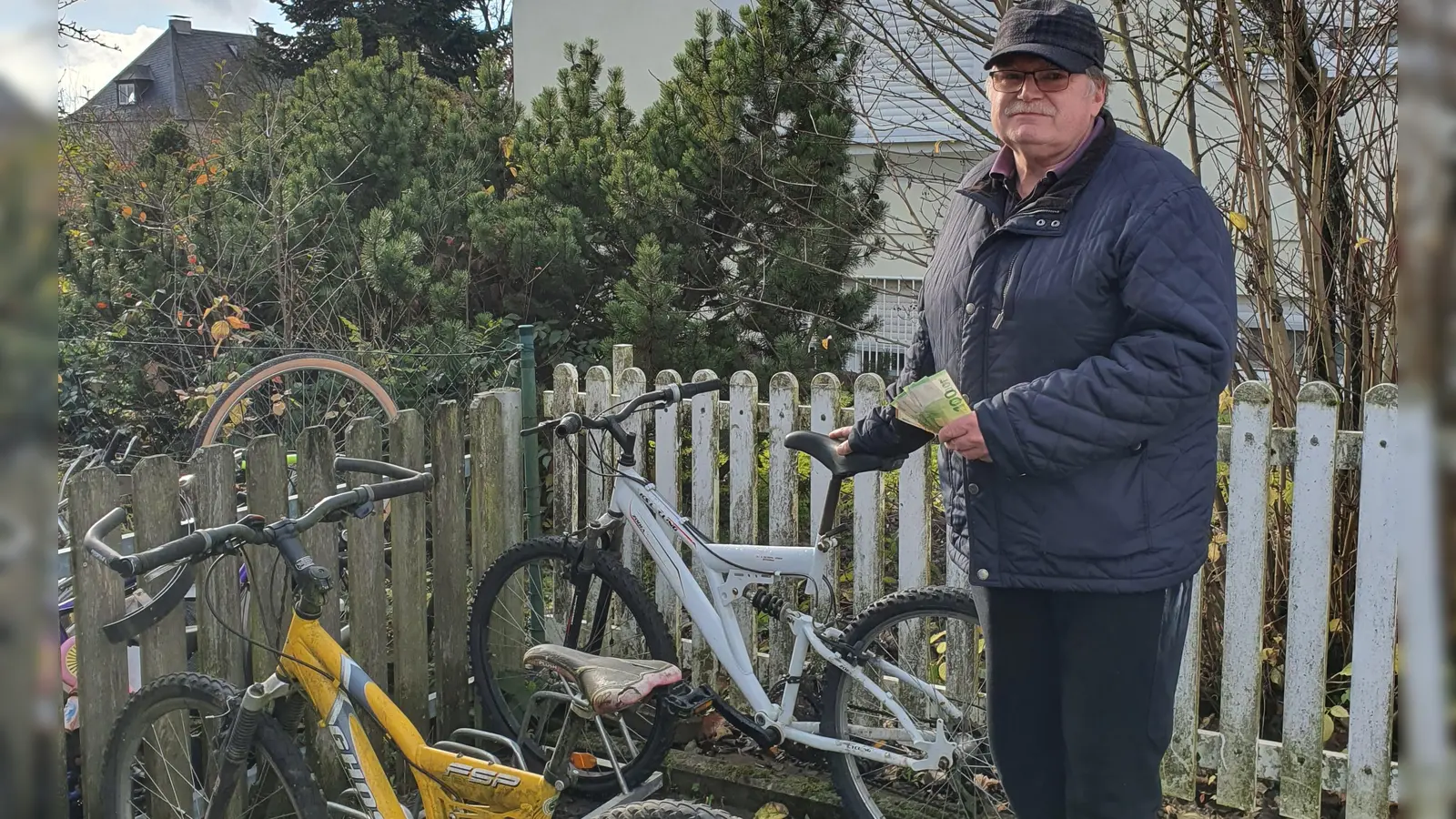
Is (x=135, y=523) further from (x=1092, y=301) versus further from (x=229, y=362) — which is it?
(x=229, y=362)

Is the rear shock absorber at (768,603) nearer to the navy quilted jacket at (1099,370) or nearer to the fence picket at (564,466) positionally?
the fence picket at (564,466)

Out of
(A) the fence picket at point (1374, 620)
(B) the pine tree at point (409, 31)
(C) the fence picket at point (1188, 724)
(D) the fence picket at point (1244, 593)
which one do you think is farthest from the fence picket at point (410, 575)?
(B) the pine tree at point (409, 31)

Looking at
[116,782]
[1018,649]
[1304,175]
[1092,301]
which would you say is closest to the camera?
[1092,301]

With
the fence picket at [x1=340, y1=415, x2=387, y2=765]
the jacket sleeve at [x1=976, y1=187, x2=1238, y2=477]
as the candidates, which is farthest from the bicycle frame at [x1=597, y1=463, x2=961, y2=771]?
the jacket sleeve at [x1=976, y1=187, x2=1238, y2=477]

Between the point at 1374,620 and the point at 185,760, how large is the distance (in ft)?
10.0

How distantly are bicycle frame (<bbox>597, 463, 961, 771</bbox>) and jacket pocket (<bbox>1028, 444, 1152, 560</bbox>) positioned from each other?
1.17 m

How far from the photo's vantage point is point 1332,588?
138 inches

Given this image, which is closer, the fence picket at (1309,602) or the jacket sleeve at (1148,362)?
the jacket sleeve at (1148,362)

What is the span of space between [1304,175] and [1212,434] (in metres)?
1.83

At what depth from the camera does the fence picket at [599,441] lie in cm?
402

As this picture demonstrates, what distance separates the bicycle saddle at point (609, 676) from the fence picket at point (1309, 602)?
5.64 feet

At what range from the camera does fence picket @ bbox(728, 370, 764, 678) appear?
376 cm
